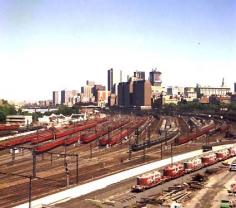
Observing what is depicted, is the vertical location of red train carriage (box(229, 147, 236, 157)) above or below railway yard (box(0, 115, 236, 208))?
above

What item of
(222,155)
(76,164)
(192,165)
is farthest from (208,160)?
(76,164)

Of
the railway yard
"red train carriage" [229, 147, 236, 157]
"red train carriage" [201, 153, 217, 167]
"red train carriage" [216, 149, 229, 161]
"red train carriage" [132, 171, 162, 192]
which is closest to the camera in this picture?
the railway yard

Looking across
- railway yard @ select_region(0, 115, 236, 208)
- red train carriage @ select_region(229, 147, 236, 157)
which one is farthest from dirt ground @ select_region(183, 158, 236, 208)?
red train carriage @ select_region(229, 147, 236, 157)

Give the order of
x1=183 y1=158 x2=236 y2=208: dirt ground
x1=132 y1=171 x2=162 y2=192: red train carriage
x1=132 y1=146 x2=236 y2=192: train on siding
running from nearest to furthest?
x1=183 y1=158 x2=236 y2=208: dirt ground → x1=132 y1=171 x2=162 y2=192: red train carriage → x1=132 y1=146 x2=236 y2=192: train on siding

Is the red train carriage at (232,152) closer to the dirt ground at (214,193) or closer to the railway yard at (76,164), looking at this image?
the railway yard at (76,164)

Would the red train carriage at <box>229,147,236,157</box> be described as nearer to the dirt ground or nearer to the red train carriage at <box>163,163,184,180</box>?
the dirt ground

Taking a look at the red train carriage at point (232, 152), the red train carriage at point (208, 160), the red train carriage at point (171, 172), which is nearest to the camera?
the red train carriage at point (171, 172)

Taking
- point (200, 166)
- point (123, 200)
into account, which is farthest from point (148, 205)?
point (200, 166)

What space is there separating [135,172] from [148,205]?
19556mm

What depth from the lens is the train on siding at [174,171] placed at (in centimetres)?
5741

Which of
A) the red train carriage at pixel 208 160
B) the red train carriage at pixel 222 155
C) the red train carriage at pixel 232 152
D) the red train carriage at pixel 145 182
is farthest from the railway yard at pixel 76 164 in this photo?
the red train carriage at pixel 232 152

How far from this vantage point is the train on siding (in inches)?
2260

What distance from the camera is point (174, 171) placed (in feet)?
212

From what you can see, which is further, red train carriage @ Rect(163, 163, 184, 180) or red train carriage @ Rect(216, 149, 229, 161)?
red train carriage @ Rect(216, 149, 229, 161)
